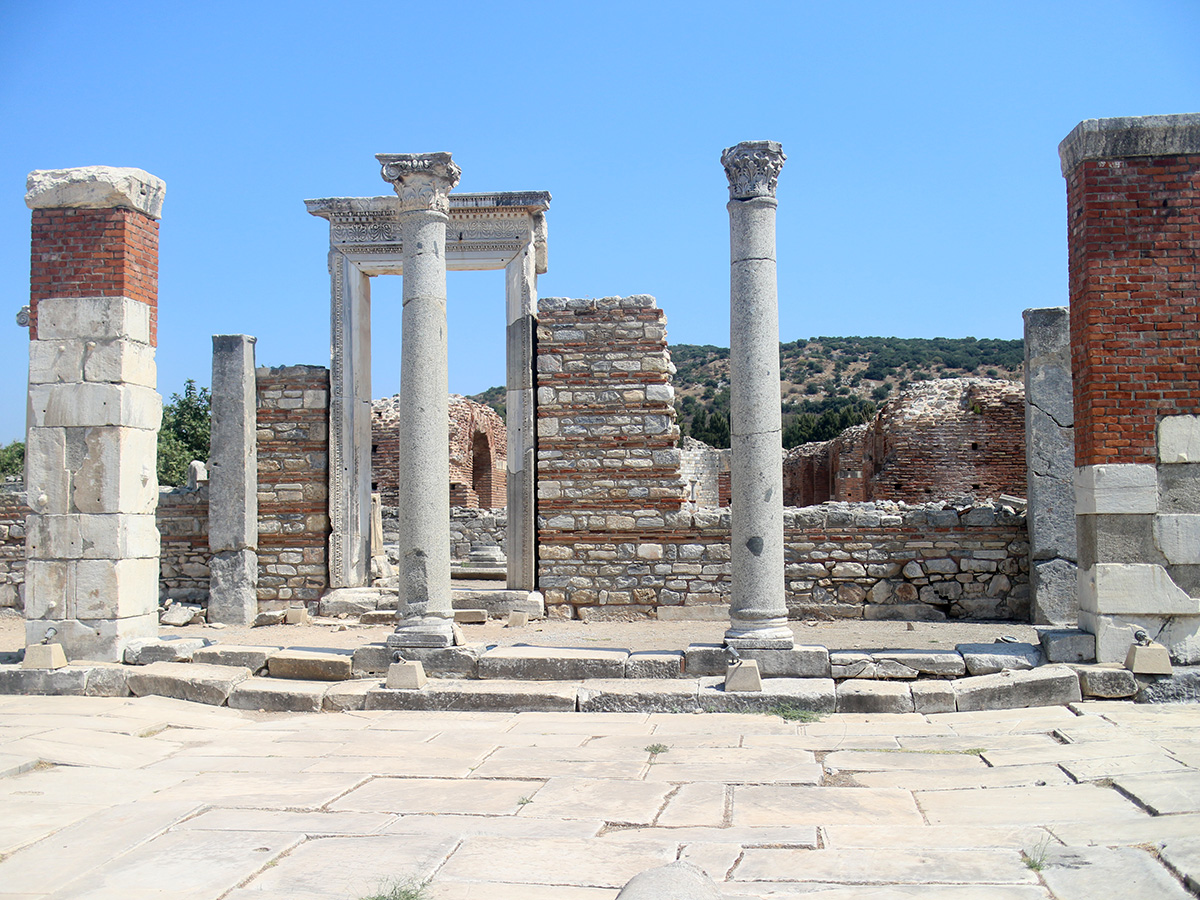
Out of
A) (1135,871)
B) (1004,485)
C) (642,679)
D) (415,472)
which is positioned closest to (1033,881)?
(1135,871)

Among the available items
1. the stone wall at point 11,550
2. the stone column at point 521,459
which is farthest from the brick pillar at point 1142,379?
the stone wall at point 11,550

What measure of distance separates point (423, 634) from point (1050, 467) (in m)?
7.52

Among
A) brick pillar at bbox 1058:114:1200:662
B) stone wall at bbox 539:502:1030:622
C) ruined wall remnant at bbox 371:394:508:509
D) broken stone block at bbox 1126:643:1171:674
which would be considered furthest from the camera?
ruined wall remnant at bbox 371:394:508:509

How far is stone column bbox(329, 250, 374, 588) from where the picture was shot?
12.7m

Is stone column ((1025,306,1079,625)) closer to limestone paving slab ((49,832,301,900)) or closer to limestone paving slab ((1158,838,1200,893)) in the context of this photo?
limestone paving slab ((1158,838,1200,893))

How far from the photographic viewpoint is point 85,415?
817cm

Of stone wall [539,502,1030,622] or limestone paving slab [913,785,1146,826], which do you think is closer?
limestone paving slab [913,785,1146,826]

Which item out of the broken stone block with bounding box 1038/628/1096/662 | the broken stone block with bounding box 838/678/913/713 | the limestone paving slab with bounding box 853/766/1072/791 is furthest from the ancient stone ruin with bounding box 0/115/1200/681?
the limestone paving slab with bounding box 853/766/1072/791

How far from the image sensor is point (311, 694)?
24.5 feet

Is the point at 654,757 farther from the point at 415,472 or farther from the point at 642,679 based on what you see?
Answer: the point at 415,472

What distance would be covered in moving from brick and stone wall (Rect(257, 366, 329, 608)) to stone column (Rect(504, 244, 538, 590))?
262 centimetres

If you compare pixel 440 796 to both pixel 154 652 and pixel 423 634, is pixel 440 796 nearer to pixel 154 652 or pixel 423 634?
pixel 423 634

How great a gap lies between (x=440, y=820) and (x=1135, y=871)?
299 cm

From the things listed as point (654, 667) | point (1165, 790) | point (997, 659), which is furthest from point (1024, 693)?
point (654, 667)
